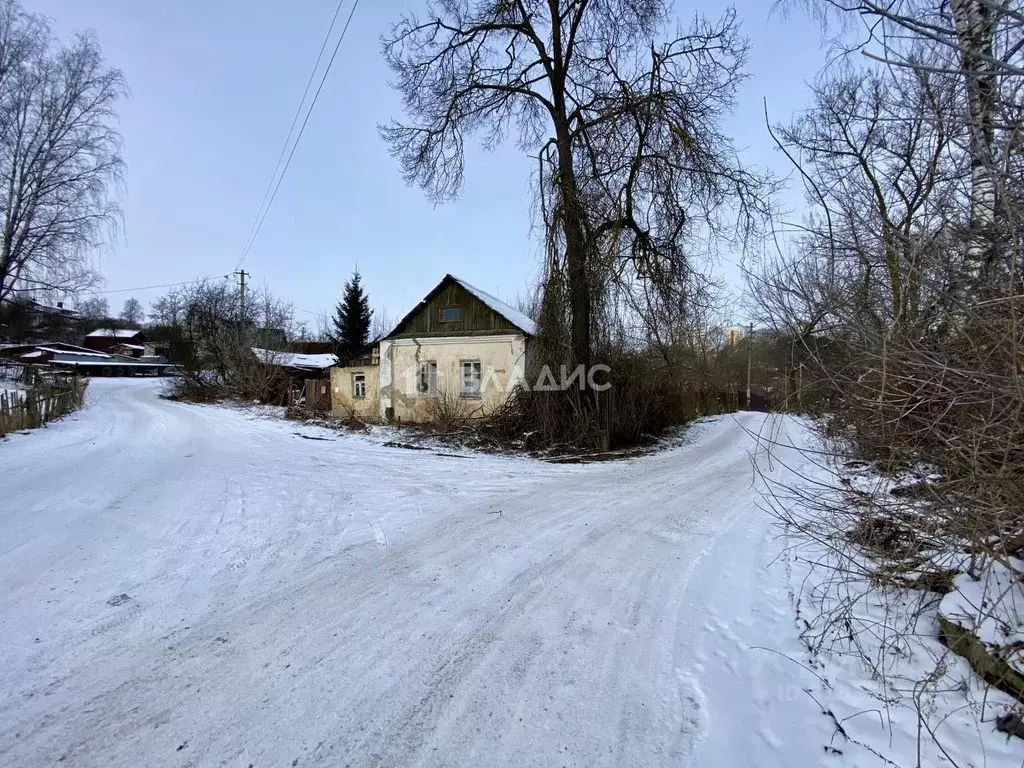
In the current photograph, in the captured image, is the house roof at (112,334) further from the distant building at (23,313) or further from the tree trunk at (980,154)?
the tree trunk at (980,154)

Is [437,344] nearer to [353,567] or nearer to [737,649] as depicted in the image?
[353,567]

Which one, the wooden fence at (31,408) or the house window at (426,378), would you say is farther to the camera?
the house window at (426,378)

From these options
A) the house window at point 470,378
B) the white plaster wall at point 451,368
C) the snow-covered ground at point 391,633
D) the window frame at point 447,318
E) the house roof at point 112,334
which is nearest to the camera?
the snow-covered ground at point 391,633

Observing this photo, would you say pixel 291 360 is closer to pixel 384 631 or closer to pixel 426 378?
pixel 426 378

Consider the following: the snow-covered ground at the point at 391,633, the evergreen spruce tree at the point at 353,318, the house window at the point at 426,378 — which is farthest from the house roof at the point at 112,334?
the snow-covered ground at the point at 391,633

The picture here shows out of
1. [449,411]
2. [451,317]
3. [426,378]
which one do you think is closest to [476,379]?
[426,378]

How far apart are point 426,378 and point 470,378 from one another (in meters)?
1.88

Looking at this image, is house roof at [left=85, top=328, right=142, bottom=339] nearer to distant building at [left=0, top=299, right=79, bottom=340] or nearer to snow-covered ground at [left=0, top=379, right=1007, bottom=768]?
distant building at [left=0, top=299, right=79, bottom=340]

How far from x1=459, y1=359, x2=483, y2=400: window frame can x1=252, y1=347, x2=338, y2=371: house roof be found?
360 inches

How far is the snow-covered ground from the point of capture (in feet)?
7.29

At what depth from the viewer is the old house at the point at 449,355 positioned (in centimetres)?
1847

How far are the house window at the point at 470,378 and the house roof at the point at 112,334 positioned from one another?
7913cm

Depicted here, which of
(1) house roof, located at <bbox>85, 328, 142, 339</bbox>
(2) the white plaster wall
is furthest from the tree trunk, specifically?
(1) house roof, located at <bbox>85, 328, 142, 339</bbox>

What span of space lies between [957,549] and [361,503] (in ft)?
19.1
